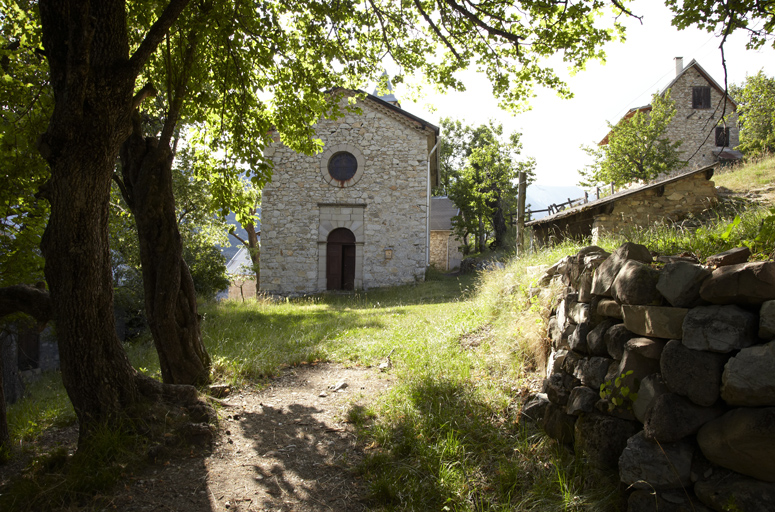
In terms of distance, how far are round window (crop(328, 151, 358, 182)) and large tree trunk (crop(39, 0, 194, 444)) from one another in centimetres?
1308

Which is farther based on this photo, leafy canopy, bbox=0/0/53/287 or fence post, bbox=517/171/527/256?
fence post, bbox=517/171/527/256

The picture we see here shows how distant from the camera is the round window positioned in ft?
54.4

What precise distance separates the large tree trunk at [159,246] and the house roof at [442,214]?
24743 mm

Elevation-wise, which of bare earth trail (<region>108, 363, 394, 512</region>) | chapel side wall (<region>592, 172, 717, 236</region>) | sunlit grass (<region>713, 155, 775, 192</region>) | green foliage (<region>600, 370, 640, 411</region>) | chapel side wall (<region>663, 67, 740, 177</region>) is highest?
chapel side wall (<region>663, 67, 740, 177</region>)

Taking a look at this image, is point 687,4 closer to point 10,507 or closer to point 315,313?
point 10,507

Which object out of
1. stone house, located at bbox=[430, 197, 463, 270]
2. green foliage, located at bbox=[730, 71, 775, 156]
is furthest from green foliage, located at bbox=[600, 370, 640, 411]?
stone house, located at bbox=[430, 197, 463, 270]

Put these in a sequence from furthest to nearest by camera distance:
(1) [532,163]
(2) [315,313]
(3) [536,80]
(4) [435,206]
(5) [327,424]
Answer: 1. (4) [435,206]
2. (1) [532,163]
3. (2) [315,313]
4. (3) [536,80]
5. (5) [327,424]

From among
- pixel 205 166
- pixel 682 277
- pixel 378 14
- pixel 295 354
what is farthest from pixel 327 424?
pixel 378 14

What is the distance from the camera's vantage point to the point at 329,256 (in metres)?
16.8

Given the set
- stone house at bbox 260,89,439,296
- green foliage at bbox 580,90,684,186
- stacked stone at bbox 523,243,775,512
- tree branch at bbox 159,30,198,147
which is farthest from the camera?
green foliage at bbox 580,90,684,186

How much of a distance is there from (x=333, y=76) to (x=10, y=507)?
603 centimetres

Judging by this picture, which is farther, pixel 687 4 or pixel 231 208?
pixel 231 208

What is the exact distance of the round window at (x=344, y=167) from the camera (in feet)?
54.4

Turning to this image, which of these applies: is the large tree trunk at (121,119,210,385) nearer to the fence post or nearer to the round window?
the fence post
